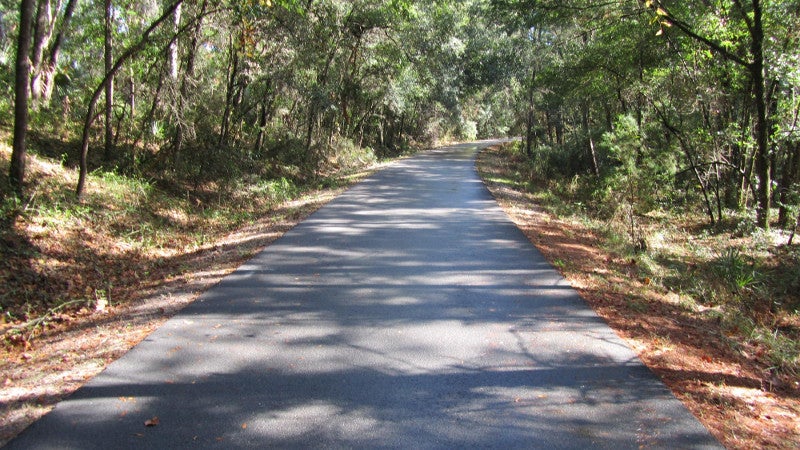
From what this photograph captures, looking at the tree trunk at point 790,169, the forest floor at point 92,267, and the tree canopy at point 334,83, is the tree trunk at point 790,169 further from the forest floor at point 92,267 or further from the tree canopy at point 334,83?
the forest floor at point 92,267

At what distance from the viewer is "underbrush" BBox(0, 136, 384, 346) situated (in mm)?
6427

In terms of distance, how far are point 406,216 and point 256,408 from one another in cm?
812

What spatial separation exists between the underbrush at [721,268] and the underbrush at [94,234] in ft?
24.2

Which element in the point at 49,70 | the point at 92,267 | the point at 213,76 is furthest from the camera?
the point at 213,76

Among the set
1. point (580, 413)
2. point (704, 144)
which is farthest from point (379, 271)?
point (704, 144)

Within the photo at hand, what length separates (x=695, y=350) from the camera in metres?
5.20

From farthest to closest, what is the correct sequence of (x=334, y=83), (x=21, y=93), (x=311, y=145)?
(x=311, y=145) < (x=334, y=83) < (x=21, y=93)

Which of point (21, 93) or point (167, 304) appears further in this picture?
point (21, 93)

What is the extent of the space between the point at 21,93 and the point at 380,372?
7.46 m

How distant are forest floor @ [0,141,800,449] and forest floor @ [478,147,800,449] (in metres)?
0.02

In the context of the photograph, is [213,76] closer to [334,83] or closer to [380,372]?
[334,83]

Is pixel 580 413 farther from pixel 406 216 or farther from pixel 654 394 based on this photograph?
pixel 406 216

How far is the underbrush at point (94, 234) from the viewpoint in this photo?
6.43m

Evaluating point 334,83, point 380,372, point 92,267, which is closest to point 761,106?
point 380,372
